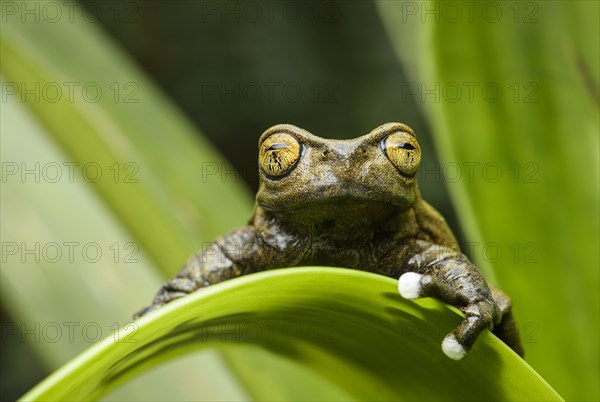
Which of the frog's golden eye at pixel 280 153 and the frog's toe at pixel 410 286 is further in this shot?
the frog's golden eye at pixel 280 153

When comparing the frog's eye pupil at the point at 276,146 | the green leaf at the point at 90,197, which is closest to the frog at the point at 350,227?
the frog's eye pupil at the point at 276,146

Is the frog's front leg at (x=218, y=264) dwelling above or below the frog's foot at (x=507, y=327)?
above

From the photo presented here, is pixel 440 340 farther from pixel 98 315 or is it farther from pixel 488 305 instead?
pixel 98 315

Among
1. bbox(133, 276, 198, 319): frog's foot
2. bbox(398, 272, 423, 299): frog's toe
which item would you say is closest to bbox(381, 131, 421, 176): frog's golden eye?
bbox(398, 272, 423, 299): frog's toe

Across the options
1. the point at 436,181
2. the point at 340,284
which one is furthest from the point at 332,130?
the point at 340,284

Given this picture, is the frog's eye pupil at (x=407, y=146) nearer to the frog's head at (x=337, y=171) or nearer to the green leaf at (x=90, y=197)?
the frog's head at (x=337, y=171)

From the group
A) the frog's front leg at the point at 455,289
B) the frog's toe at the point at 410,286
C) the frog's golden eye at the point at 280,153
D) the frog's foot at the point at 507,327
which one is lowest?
the frog's foot at the point at 507,327
